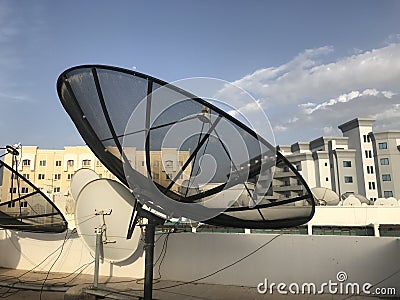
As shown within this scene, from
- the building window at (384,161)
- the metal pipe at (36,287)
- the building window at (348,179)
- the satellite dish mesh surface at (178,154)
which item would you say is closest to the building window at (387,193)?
the building window at (384,161)

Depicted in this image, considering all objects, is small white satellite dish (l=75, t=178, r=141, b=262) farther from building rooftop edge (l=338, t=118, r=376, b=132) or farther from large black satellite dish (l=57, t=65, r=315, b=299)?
building rooftop edge (l=338, t=118, r=376, b=132)

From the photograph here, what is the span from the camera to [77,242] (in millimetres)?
8516

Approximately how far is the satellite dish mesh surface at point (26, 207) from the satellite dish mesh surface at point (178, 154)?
3950 mm

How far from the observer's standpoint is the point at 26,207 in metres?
8.43

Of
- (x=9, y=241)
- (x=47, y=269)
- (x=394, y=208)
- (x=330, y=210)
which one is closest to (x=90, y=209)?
(x=47, y=269)

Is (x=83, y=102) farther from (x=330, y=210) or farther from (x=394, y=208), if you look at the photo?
(x=394, y=208)

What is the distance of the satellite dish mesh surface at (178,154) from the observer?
427 centimetres

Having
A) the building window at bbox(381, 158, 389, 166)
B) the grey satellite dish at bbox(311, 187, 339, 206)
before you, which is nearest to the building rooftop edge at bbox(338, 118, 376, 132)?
the building window at bbox(381, 158, 389, 166)

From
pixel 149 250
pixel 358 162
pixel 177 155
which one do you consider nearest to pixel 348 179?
pixel 358 162

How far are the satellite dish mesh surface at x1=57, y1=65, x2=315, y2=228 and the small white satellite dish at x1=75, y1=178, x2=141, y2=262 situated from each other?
124cm

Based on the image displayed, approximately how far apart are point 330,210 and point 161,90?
13.1m

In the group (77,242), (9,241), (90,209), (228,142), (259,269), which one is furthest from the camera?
(9,241)

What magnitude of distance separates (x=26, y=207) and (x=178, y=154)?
5.52m

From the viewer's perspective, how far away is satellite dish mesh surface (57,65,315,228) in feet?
14.0
